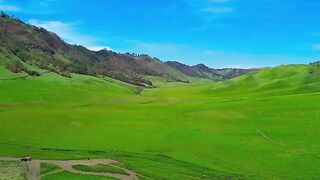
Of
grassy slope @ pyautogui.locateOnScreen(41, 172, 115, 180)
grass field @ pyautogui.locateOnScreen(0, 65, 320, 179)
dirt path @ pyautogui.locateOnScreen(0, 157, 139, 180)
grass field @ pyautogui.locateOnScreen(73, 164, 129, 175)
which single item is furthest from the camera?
grass field @ pyautogui.locateOnScreen(0, 65, 320, 179)

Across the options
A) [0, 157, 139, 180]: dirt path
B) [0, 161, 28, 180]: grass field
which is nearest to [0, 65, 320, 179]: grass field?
[0, 157, 139, 180]: dirt path

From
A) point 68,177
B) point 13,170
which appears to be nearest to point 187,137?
point 68,177

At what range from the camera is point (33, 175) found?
59.0 meters

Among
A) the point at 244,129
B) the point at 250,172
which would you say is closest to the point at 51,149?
the point at 250,172

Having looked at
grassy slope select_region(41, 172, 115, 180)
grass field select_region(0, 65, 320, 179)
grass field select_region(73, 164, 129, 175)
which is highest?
grass field select_region(0, 65, 320, 179)

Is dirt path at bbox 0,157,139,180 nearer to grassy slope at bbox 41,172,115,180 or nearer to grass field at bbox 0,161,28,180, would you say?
grass field at bbox 0,161,28,180

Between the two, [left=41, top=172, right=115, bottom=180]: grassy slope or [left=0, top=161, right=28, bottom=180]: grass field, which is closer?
[left=0, top=161, right=28, bottom=180]: grass field

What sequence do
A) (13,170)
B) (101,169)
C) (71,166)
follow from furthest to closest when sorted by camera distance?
(71,166)
(101,169)
(13,170)

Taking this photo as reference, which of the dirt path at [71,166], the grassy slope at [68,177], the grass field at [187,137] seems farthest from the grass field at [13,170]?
the grass field at [187,137]

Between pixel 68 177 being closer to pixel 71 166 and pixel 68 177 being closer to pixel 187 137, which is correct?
pixel 71 166

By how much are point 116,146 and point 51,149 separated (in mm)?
10508

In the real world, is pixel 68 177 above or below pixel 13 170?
below

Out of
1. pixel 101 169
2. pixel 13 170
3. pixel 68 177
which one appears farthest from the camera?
pixel 101 169

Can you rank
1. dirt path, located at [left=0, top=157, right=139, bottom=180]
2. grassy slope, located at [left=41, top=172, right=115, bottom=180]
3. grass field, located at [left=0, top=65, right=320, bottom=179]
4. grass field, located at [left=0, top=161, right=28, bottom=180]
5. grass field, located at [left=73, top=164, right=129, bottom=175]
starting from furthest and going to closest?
grass field, located at [left=0, top=65, right=320, bottom=179], grass field, located at [left=73, top=164, right=129, bottom=175], dirt path, located at [left=0, top=157, right=139, bottom=180], grassy slope, located at [left=41, top=172, right=115, bottom=180], grass field, located at [left=0, top=161, right=28, bottom=180]
